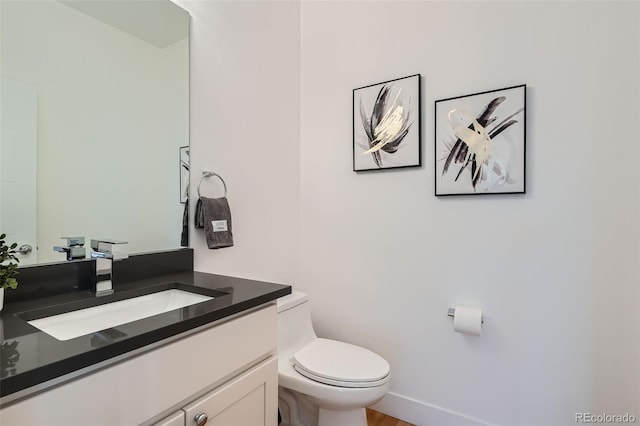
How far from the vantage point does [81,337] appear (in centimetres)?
67

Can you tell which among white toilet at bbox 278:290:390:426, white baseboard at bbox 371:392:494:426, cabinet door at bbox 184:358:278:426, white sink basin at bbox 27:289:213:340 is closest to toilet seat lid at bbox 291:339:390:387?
white toilet at bbox 278:290:390:426

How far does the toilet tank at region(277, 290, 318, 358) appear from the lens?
1590 millimetres

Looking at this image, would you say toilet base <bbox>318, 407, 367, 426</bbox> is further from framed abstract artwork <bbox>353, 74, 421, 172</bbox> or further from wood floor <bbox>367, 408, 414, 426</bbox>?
framed abstract artwork <bbox>353, 74, 421, 172</bbox>

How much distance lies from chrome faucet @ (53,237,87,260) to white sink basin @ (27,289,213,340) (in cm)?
22

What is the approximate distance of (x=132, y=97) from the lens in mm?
1255

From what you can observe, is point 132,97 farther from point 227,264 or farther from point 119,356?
point 119,356

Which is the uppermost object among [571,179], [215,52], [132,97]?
[215,52]

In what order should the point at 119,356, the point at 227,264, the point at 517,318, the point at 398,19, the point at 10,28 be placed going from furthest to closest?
the point at 398,19, the point at 227,264, the point at 517,318, the point at 10,28, the point at 119,356

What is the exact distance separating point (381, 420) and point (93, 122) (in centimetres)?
196

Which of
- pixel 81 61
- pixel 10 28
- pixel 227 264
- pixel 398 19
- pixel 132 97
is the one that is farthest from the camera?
pixel 398 19

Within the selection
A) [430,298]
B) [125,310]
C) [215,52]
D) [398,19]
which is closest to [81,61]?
[215,52]

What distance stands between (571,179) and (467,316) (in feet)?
2.47

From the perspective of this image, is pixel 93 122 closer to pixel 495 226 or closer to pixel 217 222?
pixel 217 222

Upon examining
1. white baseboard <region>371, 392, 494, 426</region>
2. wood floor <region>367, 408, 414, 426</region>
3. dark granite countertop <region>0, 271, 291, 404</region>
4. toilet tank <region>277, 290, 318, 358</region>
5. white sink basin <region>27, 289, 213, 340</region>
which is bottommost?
wood floor <region>367, 408, 414, 426</region>
